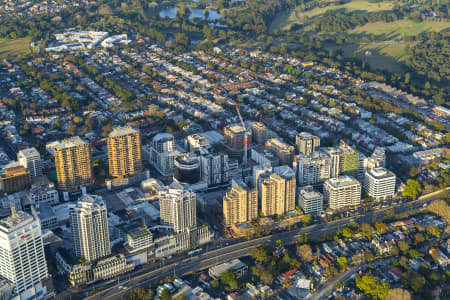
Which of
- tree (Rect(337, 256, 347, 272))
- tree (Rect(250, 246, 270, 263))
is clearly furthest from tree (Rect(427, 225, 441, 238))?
tree (Rect(250, 246, 270, 263))

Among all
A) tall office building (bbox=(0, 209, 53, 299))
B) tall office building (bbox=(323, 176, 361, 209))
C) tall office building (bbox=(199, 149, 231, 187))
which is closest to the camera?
tall office building (bbox=(0, 209, 53, 299))

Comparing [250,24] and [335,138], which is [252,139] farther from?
[250,24]

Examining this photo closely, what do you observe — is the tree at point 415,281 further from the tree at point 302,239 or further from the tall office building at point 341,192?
the tall office building at point 341,192

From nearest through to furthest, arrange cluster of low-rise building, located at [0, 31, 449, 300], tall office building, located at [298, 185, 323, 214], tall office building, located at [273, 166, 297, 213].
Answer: cluster of low-rise building, located at [0, 31, 449, 300]
tall office building, located at [273, 166, 297, 213]
tall office building, located at [298, 185, 323, 214]

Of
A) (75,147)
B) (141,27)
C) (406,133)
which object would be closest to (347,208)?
(406,133)

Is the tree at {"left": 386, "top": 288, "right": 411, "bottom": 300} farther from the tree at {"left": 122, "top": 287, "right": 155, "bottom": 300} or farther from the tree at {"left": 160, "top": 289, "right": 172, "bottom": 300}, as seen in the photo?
the tree at {"left": 122, "top": 287, "right": 155, "bottom": 300}

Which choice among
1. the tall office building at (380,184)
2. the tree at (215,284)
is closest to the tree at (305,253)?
the tree at (215,284)

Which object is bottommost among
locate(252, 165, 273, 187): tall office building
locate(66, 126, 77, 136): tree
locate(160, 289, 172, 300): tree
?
locate(160, 289, 172, 300): tree
